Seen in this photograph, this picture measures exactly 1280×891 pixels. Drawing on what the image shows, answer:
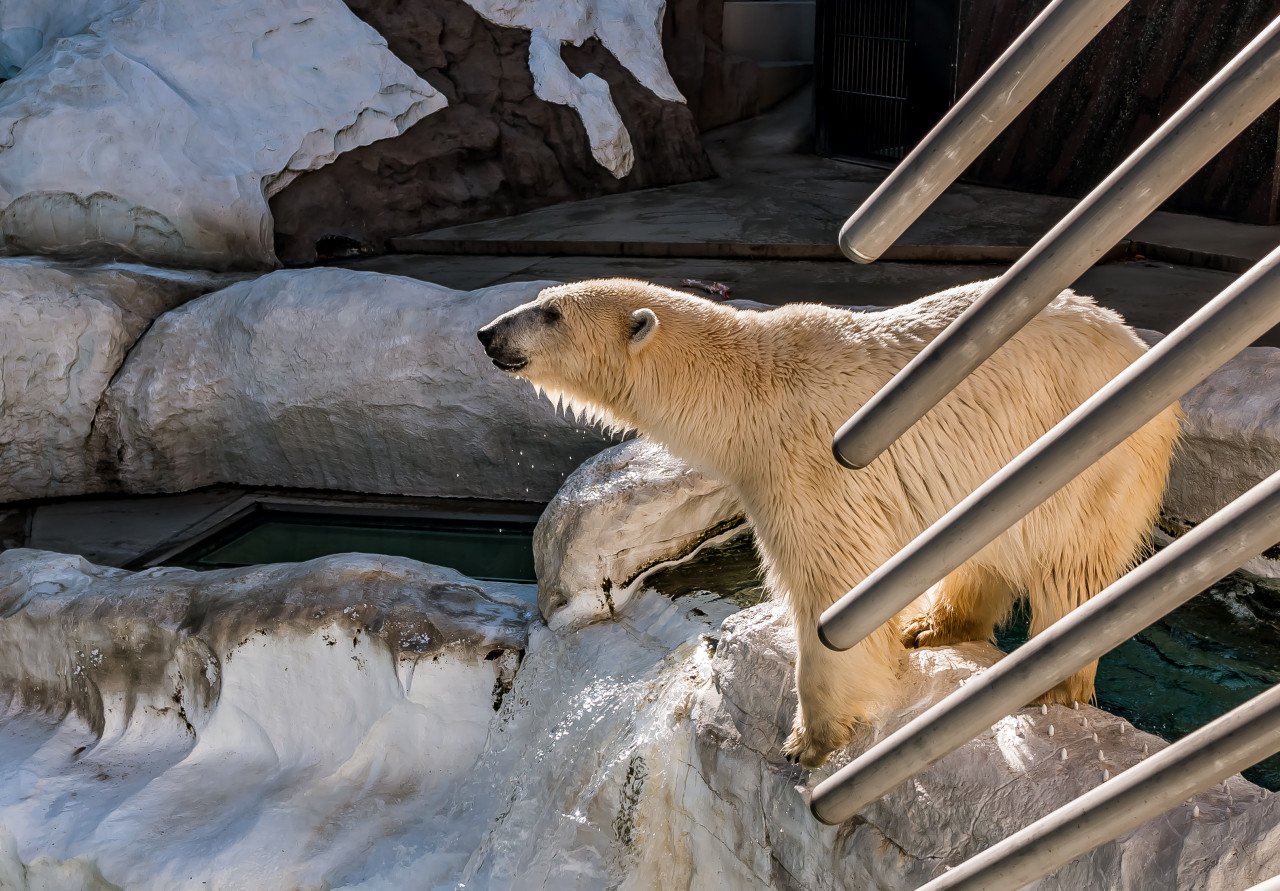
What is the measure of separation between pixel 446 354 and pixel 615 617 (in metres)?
2.25

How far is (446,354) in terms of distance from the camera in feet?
19.3

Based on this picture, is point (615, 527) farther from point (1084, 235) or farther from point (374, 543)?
point (1084, 235)

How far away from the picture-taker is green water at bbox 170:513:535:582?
18.2 ft

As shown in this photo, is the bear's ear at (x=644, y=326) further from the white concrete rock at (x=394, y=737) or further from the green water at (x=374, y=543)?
the green water at (x=374, y=543)

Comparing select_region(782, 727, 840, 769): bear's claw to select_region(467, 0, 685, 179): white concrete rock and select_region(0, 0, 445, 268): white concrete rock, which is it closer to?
select_region(0, 0, 445, 268): white concrete rock

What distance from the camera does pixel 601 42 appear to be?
10086mm

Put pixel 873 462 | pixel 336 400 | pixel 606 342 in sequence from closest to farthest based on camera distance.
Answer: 1. pixel 873 462
2. pixel 606 342
3. pixel 336 400

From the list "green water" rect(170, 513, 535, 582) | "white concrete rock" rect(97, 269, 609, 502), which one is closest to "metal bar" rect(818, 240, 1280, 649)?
"green water" rect(170, 513, 535, 582)

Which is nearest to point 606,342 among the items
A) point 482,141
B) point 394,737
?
point 394,737

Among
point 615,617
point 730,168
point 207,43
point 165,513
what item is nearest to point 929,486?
point 615,617

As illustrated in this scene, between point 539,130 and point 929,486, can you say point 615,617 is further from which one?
point 539,130

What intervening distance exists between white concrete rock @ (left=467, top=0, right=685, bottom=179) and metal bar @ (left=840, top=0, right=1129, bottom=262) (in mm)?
9123

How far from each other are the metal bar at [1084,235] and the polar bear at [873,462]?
6.00 feet

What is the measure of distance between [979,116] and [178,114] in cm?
789
